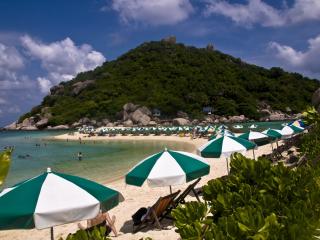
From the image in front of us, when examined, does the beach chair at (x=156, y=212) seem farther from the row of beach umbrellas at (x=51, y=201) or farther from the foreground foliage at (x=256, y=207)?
the foreground foliage at (x=256, y=207)

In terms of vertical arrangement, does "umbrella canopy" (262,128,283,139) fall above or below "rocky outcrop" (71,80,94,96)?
below

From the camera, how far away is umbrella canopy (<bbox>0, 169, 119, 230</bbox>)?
180 inches

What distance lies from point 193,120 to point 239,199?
86.3m

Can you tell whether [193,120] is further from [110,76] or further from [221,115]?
[110,76]

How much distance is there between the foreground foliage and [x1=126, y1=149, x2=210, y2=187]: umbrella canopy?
3322 millimetres

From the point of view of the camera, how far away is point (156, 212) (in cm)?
769

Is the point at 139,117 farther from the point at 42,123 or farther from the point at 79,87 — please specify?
the point at 79,87

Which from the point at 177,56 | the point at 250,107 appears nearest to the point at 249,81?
the point at 250,107

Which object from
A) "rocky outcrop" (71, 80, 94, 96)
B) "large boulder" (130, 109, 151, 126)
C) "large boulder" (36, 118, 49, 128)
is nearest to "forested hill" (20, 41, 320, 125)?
"rocky outcrop" (71, 80, 94, 96)

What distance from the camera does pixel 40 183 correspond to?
16.6 feet

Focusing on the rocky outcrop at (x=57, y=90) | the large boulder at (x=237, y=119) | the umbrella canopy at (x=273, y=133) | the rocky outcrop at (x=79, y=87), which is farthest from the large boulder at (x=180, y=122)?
the umbrella canopy at (x=273, y=133)

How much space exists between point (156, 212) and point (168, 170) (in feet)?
3.56

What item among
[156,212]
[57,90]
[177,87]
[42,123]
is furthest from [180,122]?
[156,212]

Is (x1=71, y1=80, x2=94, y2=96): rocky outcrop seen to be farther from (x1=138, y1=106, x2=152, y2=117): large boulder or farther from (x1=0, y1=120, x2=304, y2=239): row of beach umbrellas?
(x1=0, y1=120, x2=304, y2=239): row of beach umbrellas
